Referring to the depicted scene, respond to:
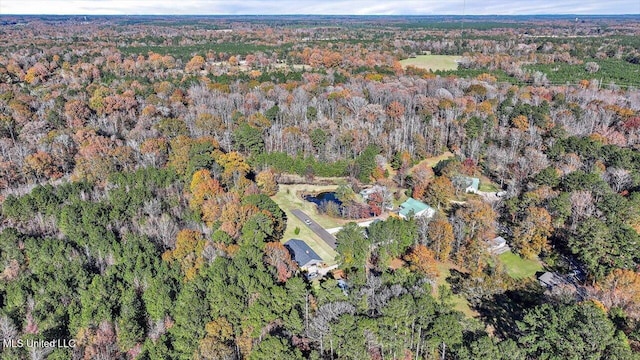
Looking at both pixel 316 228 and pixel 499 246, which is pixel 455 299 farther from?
pixel 316 228

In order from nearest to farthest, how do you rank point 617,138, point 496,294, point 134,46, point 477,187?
point 496,294
point 477,187
point 617,138
point 134,46

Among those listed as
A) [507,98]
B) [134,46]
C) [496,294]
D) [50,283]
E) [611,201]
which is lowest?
[496,294]

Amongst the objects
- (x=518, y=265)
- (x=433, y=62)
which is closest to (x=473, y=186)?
(x=518, y=265)

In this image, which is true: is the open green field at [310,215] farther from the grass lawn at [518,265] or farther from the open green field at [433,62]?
the open green field at [433,62]

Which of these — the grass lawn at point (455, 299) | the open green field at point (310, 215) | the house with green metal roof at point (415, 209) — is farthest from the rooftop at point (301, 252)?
the house with green metal roof at point (415, 209)

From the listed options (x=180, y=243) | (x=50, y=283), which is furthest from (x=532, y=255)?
(x=50, y=283)

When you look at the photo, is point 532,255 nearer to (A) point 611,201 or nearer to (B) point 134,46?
(A) point 611,201
